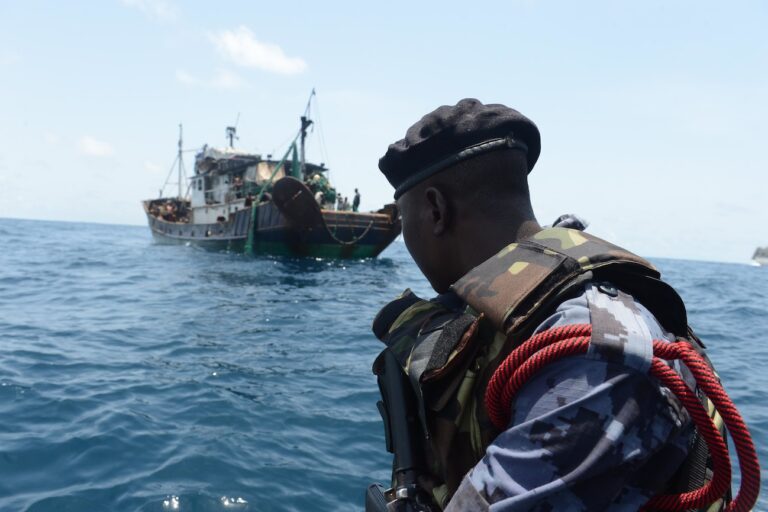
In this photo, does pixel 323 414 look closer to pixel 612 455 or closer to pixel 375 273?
pixel 612 455

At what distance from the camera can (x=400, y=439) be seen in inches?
57.6

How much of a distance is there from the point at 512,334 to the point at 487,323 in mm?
194

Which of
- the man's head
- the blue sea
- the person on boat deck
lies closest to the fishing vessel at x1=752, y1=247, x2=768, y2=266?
the person on boat deck

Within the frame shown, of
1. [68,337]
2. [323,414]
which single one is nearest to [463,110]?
[323,414]

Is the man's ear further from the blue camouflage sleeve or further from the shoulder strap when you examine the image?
the blue camouflage sleeve

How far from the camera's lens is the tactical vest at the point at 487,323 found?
1.17 m

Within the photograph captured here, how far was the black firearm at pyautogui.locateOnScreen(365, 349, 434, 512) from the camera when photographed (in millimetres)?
1395

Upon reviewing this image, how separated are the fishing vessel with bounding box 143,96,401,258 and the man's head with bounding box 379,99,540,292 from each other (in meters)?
20.0

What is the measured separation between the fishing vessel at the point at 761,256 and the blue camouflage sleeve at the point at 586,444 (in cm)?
10272

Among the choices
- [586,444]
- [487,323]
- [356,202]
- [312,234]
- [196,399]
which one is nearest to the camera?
[586,444]

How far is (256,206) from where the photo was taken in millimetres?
24141

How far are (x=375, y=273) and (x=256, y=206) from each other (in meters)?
7.37

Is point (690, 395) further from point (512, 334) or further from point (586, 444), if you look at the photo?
point (512, 334)

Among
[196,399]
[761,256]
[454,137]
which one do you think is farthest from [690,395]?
[761,256]
